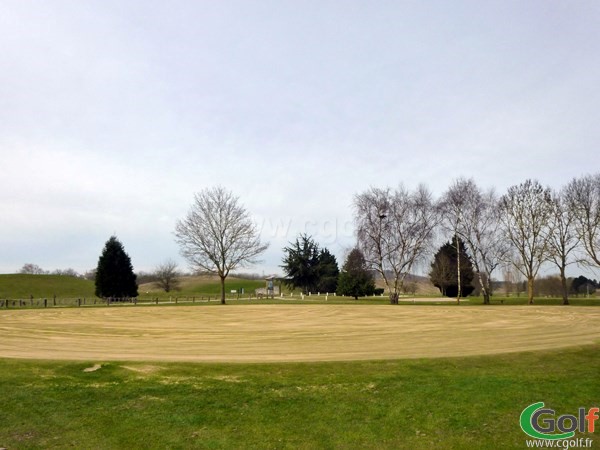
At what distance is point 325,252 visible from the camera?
10000cm

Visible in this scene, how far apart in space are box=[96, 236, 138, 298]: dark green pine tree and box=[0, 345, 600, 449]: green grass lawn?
63.3m

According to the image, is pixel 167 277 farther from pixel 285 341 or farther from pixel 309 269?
pixel 285 341

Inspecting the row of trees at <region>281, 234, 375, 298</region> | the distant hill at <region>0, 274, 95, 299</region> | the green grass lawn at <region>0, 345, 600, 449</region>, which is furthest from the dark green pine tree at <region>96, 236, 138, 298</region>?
the green grass lawn at <region>0, 345, 600, 449</region>

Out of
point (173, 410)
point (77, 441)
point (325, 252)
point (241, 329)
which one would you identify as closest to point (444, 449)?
point (173, 410)

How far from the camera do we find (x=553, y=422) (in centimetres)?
981

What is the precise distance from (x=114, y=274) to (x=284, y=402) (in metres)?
69.6

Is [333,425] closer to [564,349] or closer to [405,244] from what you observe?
[564,349]

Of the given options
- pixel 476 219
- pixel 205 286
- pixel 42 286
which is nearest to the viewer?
pixel 476 219

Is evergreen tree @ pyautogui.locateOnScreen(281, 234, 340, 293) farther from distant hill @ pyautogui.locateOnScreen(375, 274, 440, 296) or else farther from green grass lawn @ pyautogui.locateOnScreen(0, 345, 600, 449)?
green grass lawn @ pyautogui.locateOnScreen(0, 345, 600, 449)

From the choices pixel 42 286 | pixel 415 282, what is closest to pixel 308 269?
pixel 415 282

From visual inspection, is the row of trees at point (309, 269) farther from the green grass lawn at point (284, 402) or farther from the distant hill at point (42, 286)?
the green grass lawn at point (284, 402)

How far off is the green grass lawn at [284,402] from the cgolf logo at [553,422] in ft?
0.68

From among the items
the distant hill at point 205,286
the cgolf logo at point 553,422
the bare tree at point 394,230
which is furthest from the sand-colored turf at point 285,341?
the distant hill at point 205,286

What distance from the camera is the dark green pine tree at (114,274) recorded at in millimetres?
72875
